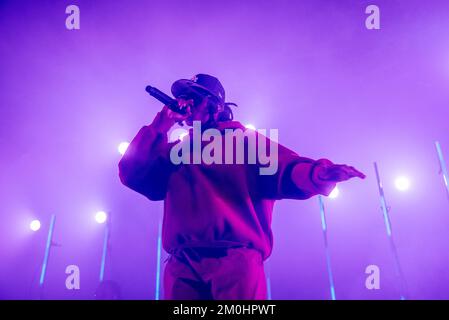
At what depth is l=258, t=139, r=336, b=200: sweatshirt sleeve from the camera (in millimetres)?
1468

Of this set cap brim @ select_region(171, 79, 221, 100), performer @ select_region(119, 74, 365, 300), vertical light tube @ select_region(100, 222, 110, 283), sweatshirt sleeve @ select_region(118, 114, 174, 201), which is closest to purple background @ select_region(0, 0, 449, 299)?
vertical light tube @ select_region(100, 222, 110, 283)

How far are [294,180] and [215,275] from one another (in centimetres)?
48

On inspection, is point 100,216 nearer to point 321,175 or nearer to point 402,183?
point 402,183

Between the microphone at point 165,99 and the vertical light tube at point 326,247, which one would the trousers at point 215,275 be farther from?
the vertical light tube at point 326,247

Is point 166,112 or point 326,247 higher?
point 326,247

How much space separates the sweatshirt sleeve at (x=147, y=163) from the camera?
1.79 m

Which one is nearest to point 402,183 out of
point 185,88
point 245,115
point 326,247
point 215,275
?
point 326,247

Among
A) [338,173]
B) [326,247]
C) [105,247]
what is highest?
[105,247]

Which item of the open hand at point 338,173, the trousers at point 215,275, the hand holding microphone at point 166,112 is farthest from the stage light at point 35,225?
the open hand at point 338,173

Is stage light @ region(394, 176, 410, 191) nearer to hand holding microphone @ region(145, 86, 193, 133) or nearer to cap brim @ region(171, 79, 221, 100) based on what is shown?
cap brim @ region(171, 79, 221, 100)

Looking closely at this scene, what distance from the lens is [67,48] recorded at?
14.7ft

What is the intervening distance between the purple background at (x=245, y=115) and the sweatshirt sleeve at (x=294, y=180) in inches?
122

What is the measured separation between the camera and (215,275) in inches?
56.5
